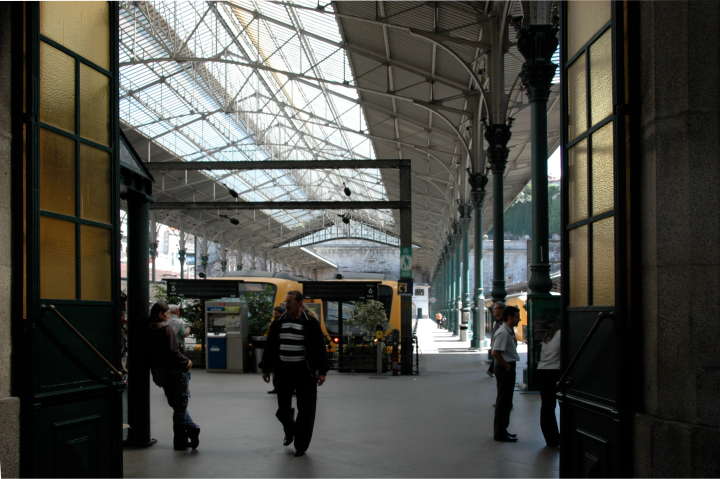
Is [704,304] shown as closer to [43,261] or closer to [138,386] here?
[43,261]

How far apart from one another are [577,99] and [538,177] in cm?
805

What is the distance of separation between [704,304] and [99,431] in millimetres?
3893

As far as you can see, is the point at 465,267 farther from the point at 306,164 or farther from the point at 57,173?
the point at 57,173

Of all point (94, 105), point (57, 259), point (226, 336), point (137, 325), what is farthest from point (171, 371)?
point (226, 336)

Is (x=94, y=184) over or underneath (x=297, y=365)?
over

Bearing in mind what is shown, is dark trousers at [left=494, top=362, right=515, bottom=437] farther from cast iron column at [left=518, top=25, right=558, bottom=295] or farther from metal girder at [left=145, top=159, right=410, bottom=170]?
metal girder at [left=145, top=159, right=410, bottom=170]

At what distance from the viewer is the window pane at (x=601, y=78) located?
5.08 meters

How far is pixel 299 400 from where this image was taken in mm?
7754

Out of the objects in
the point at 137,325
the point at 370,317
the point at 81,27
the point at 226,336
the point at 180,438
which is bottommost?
the point at 180,438

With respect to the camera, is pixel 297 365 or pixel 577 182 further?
pixel 297 365

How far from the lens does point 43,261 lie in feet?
16.2

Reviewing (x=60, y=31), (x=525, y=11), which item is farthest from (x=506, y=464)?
(x=525, y=11)

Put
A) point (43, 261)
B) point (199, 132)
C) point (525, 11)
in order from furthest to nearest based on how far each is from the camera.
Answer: point (199, 132) < point (525, 11) < point (43, 261)

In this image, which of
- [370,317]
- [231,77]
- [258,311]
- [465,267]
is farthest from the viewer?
[465,267]
